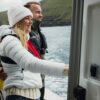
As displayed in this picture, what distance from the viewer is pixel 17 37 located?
223 cm

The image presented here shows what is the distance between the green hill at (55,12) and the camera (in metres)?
2.86

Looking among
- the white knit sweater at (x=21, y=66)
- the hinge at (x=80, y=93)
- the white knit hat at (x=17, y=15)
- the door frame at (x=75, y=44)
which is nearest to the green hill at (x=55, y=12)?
the white knit hat at (x=17, y=15)

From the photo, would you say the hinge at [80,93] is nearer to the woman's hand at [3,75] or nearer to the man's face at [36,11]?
the woman's hand at [3,75]

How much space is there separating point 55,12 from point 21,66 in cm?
126

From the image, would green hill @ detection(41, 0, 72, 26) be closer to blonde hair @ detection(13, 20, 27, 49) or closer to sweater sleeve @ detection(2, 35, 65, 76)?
blonde hair @ detection(13, 20, 27, 49)

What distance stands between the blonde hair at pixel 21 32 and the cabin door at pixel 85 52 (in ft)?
3.21

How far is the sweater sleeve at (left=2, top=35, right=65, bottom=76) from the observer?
181 centimetres

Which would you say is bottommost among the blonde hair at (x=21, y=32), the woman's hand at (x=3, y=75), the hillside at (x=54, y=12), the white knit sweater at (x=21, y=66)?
the woman's hand at (x=3, y=75)

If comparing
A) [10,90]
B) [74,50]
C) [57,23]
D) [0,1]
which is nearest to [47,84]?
[57,23]

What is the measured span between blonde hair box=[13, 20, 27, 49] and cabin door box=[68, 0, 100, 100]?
38.5 inches

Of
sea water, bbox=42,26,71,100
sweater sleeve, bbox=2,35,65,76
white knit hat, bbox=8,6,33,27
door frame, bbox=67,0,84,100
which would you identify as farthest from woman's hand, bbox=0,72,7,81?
door frame, bbox=67,0,84,100

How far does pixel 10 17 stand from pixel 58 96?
1278 mm

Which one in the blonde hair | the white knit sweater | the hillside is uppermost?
the hillside

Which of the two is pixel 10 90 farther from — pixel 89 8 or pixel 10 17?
pixel 89 8
